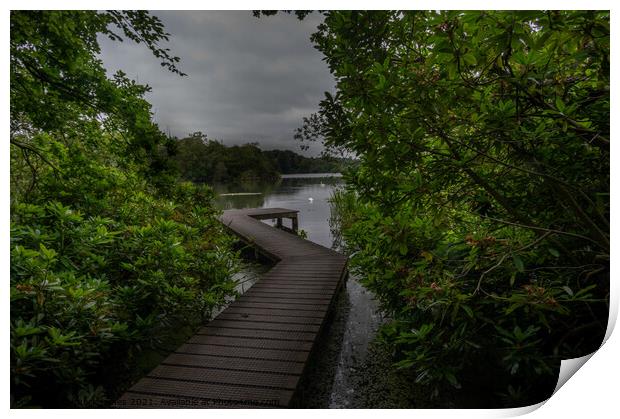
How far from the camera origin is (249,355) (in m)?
2.15

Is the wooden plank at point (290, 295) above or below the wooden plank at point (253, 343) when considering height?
below

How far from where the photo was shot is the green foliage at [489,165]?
1467mm

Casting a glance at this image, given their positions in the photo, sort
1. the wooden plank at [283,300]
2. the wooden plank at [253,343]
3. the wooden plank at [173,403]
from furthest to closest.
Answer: the wooden plank at [283,300] < the wooden plank at [253,343] < the wooden plank at [173,403]

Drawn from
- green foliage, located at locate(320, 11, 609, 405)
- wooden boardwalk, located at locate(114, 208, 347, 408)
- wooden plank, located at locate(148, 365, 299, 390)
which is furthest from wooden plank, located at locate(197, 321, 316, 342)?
green foliage, located at locate(320, 11, 609, 405)

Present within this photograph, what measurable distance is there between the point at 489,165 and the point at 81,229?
263cm

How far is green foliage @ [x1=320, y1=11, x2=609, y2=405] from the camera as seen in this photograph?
57.7 inches

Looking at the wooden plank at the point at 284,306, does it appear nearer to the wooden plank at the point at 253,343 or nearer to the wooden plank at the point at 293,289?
the wooden plank at the point at 293,289

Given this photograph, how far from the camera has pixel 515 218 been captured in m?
1.76

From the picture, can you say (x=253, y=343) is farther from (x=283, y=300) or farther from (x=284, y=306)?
(x=283, y=300)

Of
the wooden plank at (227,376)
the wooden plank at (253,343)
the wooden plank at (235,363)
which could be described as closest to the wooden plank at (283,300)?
the wooden plank at (253,343)

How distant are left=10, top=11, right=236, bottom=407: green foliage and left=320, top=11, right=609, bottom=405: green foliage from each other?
1221 millimetres

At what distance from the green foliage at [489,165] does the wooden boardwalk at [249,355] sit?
2.47 feet
